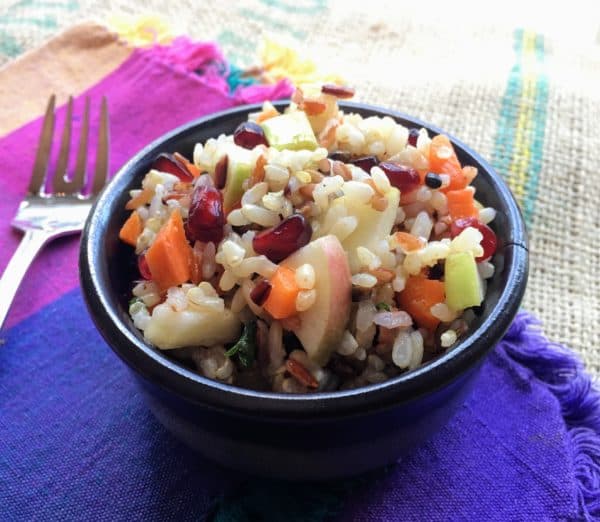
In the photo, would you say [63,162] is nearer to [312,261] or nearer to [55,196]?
[55,196]

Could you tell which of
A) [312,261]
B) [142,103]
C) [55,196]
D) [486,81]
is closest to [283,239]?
[312,261]

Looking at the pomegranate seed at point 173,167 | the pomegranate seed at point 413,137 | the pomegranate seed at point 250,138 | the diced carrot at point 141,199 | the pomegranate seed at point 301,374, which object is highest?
the pomegranate seed at point 250,138

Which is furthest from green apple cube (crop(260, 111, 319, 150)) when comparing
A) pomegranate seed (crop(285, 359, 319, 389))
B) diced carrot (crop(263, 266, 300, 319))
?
pomegranate seed (crop(285, 359, 319, 389))

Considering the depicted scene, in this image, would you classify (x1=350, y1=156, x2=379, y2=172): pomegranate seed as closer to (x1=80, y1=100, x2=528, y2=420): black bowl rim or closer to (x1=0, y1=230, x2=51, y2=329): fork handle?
(x1=80, y1=100, x2=528, y2=420): black bowl rim

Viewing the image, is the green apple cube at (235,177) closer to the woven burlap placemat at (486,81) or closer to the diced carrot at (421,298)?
the diced carrot at (421,298)

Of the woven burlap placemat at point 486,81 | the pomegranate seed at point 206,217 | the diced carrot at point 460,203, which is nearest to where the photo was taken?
the pomegranate seed at point 206,217

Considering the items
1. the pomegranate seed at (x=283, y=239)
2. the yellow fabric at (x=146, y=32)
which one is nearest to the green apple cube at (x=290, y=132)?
the pomegranate seed at (x=283, y=239)
